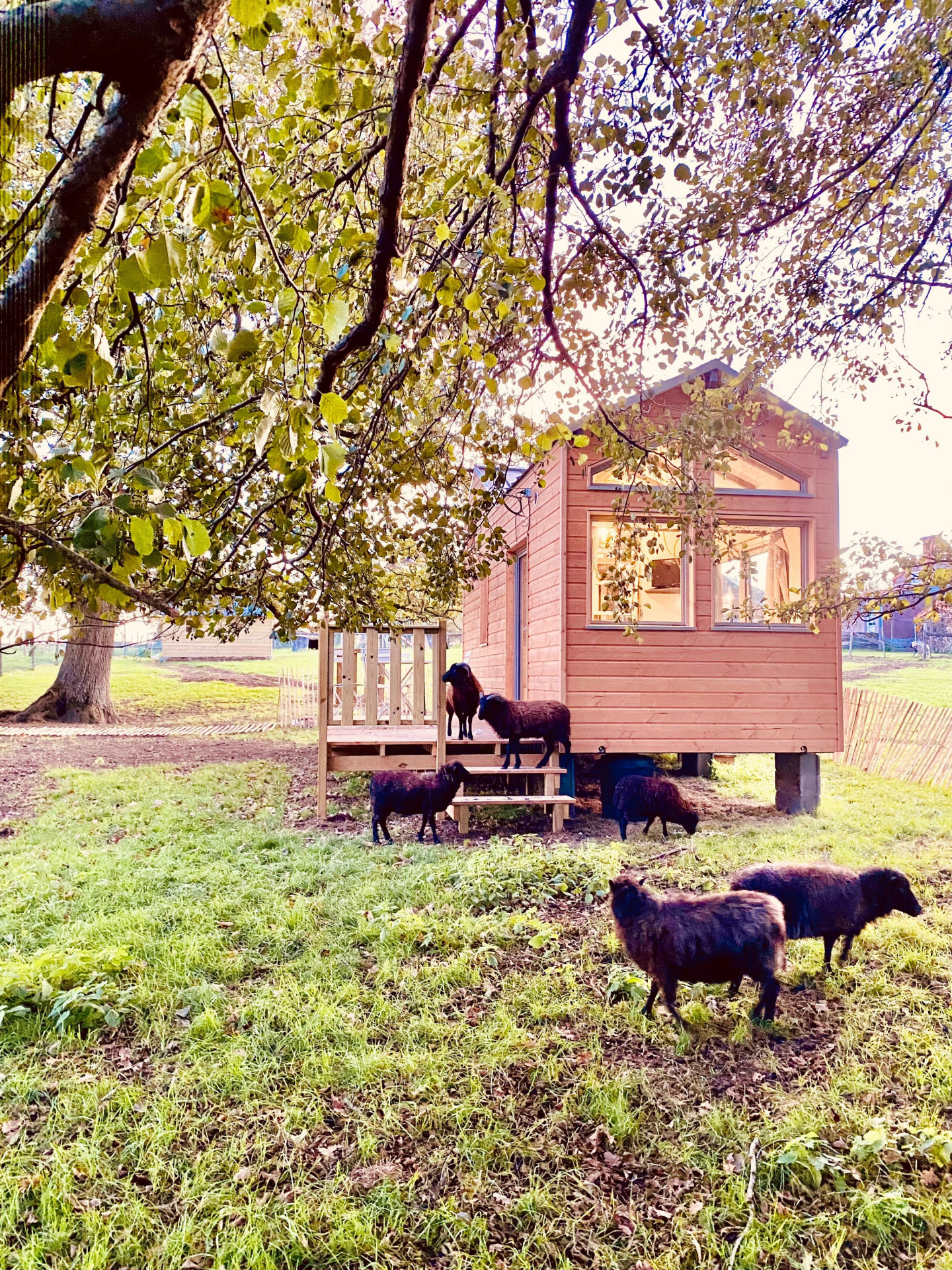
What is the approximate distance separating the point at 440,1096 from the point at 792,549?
7.51 m

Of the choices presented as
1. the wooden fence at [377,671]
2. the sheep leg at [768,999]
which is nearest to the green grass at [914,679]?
the sheep leg at [768,999]

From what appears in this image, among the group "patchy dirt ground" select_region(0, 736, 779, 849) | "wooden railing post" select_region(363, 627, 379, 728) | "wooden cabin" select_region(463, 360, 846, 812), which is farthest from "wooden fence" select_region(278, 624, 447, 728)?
"wooden cabin" select_region(463, 360, 846, 812)

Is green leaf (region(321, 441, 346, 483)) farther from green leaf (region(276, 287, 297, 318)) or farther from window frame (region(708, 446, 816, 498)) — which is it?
window frame (region(708, 446, 816, 498))

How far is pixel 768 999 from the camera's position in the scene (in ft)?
10.1

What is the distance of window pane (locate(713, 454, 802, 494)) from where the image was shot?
8.02 metres

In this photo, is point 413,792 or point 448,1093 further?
point 413,792

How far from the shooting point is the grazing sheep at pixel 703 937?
2.92 metres

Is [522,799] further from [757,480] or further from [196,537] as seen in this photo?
[196,537]

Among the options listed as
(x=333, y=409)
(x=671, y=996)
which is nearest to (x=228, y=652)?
(x=671, y=996)

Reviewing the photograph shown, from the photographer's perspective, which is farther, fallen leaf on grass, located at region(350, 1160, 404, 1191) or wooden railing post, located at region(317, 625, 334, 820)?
wooden railing post, located at region(317, 625, 334, 820)

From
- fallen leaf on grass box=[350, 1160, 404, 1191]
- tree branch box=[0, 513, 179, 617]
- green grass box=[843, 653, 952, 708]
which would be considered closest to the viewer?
tree branch box=[0, 513, 179, 617]

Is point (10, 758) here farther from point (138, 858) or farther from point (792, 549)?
point (792, 549)

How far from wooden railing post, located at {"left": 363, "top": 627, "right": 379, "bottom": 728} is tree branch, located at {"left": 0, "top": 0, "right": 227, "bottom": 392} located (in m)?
6.56

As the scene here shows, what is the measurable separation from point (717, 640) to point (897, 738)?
93.9 inches
